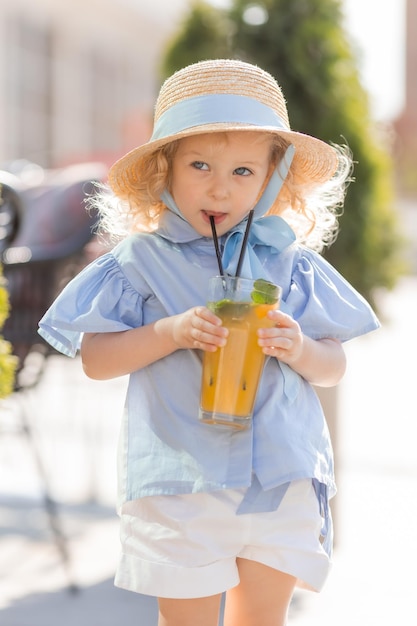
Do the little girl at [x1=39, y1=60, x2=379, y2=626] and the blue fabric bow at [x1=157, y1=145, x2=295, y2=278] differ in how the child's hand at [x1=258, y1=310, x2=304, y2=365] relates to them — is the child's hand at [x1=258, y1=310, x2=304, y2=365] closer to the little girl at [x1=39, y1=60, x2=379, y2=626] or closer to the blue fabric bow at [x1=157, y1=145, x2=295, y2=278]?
the little girl at [x1=39, y1=60, x2=379, y2=626]

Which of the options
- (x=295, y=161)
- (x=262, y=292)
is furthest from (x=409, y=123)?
(x=262, y=292)

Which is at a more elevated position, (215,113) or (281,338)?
(215,113)

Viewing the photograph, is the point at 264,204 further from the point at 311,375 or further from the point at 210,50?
the point at 210,50

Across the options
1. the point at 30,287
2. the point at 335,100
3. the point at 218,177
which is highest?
the point at 218,177

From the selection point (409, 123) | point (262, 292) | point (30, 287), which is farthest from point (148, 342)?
point (409, 123)

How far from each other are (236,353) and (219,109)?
0.42 meters

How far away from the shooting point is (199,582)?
5.00 ft

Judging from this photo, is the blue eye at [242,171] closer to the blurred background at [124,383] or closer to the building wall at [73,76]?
the blurred background at [124,383]

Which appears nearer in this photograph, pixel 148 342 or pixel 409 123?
pixel 148 342

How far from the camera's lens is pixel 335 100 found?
173 inches

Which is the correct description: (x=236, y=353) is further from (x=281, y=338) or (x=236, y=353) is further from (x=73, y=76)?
(x=73, y=76)

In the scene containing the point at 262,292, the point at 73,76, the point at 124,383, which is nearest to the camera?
the point at 262,292

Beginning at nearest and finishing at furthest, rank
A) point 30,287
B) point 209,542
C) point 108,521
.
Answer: point 209,542, point 30,287, point 108,521

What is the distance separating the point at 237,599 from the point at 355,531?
1.66m
